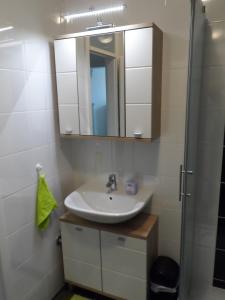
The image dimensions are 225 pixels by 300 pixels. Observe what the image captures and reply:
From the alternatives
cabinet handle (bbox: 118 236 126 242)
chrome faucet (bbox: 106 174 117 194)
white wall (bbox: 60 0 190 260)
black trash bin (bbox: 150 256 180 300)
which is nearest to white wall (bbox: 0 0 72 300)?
white wall (bbox: 60 0 190 260)

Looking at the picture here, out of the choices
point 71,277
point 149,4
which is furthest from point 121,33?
point 71,277

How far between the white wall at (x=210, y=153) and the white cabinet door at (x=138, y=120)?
381 millimetres

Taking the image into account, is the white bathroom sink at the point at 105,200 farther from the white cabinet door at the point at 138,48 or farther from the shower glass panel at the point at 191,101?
the white cabinet door at the point at 138,48

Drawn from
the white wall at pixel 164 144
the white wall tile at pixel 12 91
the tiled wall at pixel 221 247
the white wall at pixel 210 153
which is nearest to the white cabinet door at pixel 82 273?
the white wall at pixel 164 144

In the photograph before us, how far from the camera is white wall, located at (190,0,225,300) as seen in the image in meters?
1.59

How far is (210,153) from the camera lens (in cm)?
176

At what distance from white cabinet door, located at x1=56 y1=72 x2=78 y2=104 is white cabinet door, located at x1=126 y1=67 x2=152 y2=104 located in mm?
430

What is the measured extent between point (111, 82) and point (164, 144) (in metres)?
0.61

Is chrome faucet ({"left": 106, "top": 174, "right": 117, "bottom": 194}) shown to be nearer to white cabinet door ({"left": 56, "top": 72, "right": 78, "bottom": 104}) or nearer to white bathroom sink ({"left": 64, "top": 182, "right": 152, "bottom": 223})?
white bathroom sink ({"left": 64, "top": 182, "right": 152, "bottom": 223})

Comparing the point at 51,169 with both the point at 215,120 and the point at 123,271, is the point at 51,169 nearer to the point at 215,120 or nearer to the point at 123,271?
the point at 123,271

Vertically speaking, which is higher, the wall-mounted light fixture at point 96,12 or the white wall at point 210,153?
the wall-mounted light fixture at point 96,12

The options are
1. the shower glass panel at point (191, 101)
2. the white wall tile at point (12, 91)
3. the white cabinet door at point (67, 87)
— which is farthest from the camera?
the white cabinet door at point (67, 87)

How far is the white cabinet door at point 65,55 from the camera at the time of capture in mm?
1808

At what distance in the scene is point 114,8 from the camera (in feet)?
6.00
